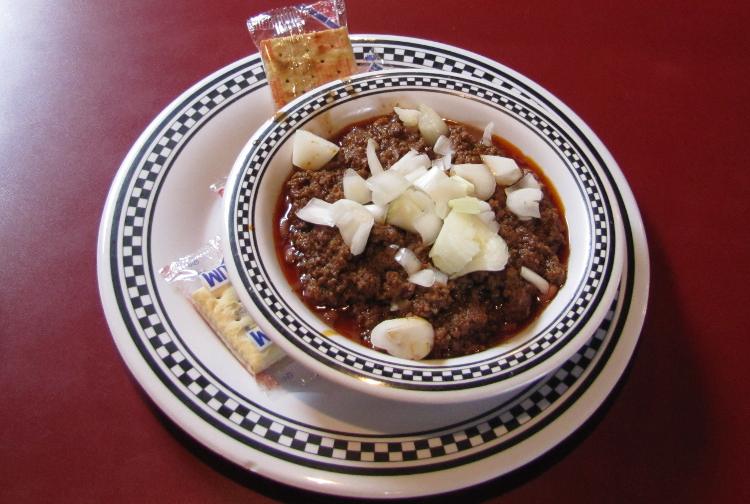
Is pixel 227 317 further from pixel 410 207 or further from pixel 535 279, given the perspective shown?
pixel 535 279

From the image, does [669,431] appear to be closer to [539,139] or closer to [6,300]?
[539,139]

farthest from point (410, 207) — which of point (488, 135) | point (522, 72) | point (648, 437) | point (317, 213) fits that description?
point (522, 72)

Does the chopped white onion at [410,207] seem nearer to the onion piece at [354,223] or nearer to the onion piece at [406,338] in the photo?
the onion piece at [354,223]

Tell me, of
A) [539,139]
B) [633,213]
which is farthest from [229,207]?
[633,213]

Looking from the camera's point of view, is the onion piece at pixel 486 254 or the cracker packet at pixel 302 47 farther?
the cracker packet at pixel 302 47

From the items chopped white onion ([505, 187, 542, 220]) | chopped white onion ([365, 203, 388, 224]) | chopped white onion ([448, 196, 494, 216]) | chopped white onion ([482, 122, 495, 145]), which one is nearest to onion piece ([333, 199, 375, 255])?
chopped white onion ([365, 203, 388, 224])

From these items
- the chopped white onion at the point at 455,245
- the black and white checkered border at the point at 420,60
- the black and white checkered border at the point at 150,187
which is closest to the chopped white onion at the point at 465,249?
the chopped white onion at the point at 455,245
